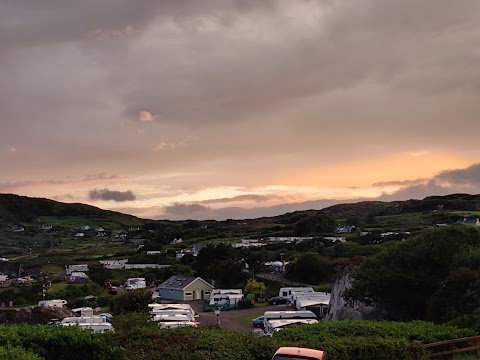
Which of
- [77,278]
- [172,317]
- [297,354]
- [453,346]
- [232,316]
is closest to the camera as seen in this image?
[297,354]

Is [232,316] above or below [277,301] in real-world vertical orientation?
above

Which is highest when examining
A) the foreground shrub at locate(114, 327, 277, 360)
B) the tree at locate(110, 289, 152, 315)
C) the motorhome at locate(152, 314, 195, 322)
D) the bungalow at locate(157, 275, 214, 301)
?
the foreground shrub at locate(114, 327, 277, 360)

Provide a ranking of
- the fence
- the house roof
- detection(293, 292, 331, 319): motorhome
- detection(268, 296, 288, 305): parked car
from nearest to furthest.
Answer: the fence → detection(293, 292, 331, 319): motorhome → detection(268, 296, 288, 305): parked car → the house roof

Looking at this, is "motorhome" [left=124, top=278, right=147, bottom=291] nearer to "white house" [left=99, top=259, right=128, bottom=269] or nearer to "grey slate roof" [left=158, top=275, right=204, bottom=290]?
"grey slate roof" [left=158, top=275, right=204, bottom=290]

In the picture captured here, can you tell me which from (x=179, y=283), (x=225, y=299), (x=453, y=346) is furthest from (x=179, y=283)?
(x=453, y=346)

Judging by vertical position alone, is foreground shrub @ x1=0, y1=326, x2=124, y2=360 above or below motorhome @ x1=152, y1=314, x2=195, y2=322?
above

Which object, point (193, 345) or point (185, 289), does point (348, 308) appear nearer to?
point (193, 345)

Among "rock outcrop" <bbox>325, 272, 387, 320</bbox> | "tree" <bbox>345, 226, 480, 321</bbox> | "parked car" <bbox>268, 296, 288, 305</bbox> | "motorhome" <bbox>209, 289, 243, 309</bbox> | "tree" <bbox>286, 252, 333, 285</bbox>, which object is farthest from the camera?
"tree" <bbox>286, 252, 333, 285</bbox>

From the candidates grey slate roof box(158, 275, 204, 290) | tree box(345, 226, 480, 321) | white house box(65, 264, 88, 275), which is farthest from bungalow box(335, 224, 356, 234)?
tree box(345, 226, 480, 321)

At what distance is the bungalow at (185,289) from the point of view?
68812 mm

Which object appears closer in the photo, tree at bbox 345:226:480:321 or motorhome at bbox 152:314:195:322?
tree at bbox 345:226:480:321

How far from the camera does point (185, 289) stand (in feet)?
226

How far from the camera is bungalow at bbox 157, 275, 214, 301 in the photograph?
6881 cm

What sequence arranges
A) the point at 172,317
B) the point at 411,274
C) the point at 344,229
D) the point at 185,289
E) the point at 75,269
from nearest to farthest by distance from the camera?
1. the point at 411,274
2. the point at 172,317
3. the point at 185,289
4. the point at 75,269
5. the point at 344,229
